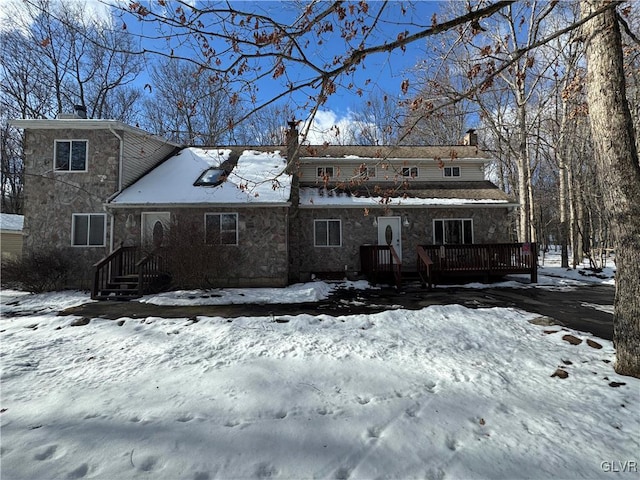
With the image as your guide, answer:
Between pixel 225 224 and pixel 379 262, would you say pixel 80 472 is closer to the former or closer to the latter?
pixel 225 224

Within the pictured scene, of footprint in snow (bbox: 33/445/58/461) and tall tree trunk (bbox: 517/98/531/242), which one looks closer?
footprint in snow (bbox: 33/445/58/461)

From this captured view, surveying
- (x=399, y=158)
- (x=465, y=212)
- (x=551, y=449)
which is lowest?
(x=551, y=449)

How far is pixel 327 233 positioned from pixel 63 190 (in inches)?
382

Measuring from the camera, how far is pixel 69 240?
11234mm

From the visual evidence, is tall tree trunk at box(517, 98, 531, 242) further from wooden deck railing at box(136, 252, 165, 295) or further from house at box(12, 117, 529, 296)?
wooden deck railing at box(136, 252, 165, 295)

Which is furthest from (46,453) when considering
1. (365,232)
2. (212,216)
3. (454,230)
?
(454,230)

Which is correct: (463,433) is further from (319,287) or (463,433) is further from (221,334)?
(319,287)

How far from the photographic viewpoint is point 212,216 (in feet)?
36.4

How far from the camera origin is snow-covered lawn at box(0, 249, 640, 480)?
232 cm

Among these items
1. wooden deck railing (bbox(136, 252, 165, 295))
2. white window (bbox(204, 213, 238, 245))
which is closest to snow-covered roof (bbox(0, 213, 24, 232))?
wooden deck railing (bbox(136, 252, 165, 295))

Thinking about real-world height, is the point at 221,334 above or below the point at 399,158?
below

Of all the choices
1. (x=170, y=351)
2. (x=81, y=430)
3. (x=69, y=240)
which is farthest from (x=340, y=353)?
(x=69, y=240)

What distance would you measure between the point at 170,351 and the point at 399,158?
512 inches

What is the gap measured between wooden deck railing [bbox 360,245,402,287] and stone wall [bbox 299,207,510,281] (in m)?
0.64
